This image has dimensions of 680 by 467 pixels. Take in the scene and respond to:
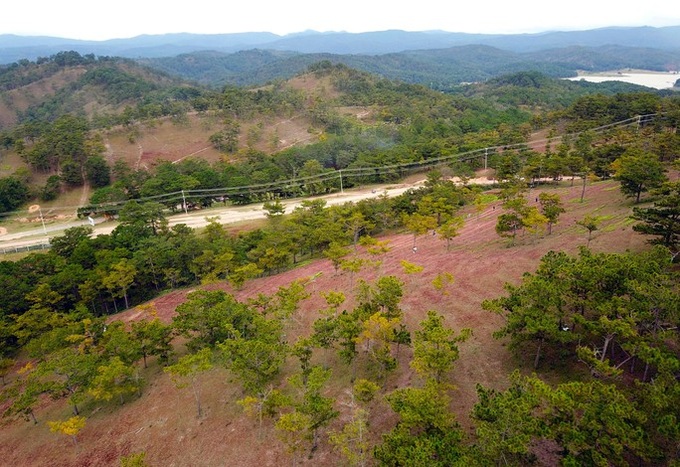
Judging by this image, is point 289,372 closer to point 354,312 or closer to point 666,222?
point 354,312

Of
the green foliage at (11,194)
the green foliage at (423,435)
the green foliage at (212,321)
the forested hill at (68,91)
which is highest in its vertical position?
the forested hill at (68,91)

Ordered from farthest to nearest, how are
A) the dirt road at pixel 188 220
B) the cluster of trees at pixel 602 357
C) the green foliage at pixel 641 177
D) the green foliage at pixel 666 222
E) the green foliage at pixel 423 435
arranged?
the dirt road at pixel 188 220 < the green foliage at pixel 641 177 < the green foliage at pixel 666 222 < the green foliage at pixel 423 435 < the cluster of trees at pixel 602 357

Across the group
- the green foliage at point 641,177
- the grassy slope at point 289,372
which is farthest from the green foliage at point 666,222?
the green foliage at point 641,177

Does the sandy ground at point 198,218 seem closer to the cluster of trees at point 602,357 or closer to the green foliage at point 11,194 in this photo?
the green foliage at point 11,194

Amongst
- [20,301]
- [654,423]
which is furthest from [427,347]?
[20,301]

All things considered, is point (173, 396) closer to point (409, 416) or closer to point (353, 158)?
point (409, 416)

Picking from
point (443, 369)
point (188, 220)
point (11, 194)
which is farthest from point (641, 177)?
point (11, 194)

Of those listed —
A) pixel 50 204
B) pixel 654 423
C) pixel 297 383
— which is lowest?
pixel 50 204

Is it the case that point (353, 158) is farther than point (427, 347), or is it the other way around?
point (353, 158)

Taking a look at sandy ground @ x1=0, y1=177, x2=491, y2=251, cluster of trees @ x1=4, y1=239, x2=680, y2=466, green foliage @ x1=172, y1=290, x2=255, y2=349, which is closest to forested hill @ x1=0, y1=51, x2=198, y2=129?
sandy ground @ x1=0, y1=177, x2=491, y2=251
